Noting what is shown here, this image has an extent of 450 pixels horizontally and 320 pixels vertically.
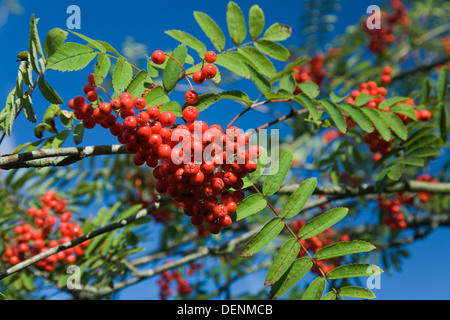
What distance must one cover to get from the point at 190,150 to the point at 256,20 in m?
1.08

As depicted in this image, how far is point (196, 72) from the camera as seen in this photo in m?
1.87

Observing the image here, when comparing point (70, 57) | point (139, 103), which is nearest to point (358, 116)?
point (139, 103)

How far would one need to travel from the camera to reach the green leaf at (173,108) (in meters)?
1.78

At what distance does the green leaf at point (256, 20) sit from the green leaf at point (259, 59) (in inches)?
5.0

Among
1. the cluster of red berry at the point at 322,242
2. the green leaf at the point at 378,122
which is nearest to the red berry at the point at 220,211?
the green leaf at the point at 378,122

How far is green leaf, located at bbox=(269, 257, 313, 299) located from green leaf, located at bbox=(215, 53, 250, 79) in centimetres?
102

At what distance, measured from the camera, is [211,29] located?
2.22 metres

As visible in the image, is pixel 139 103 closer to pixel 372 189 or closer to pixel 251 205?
pixel 251 205

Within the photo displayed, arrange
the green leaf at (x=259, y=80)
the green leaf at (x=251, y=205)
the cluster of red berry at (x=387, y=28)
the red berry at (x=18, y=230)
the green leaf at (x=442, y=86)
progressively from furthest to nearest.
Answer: the cluster of red berry at (x=387, y=28) → the red berry at (x=18, y=230) → the green leaf at (x=442, y=86) → the green leaf at (x=259, y=80) → the green leaf at (x=251, y=205)

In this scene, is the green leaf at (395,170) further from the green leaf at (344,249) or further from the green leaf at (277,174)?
the green leaf at (277,174)

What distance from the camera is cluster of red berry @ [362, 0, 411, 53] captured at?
717cm

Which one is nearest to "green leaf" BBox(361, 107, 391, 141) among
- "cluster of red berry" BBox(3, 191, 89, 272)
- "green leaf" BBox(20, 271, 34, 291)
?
"cluster of red berry" BBox(3, 191, 89, 272)

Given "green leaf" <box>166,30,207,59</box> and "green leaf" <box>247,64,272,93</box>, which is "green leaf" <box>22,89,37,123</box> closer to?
"green leaf" <box>166,30,207,59</box>
